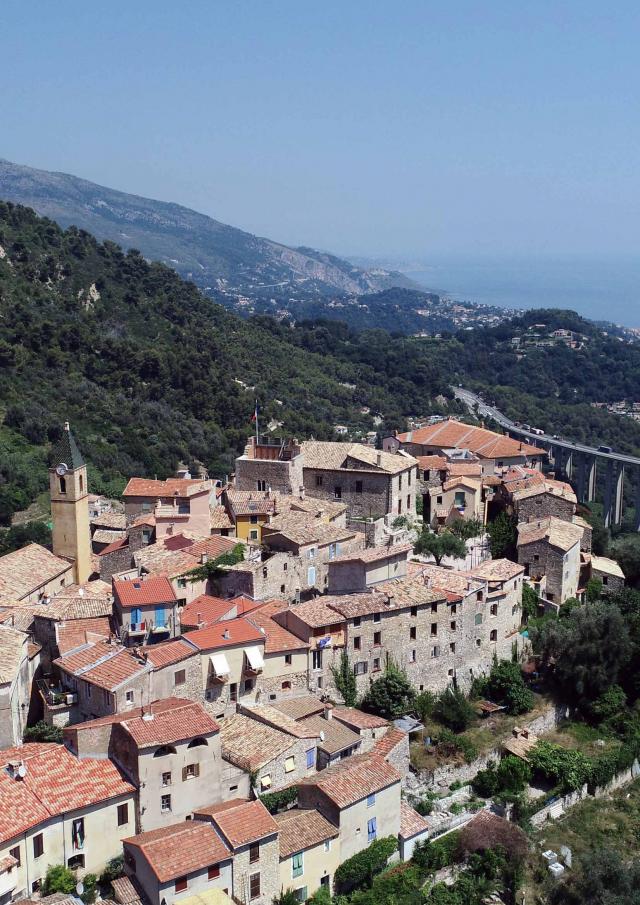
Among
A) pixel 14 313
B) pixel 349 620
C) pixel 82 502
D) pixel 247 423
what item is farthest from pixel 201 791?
pixel 14 313

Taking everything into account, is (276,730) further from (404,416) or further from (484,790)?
(404,416)

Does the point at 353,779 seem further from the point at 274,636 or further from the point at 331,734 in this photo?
the point at 274,636

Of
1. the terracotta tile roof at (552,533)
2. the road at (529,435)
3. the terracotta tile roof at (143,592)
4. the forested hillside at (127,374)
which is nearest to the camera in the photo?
the terracotta tile roof at (143,592)

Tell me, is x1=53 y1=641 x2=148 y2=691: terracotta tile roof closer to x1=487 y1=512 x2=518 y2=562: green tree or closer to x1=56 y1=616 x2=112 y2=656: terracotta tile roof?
x1=56 y1=616 x2=112 y2=656: terracotta tile roof

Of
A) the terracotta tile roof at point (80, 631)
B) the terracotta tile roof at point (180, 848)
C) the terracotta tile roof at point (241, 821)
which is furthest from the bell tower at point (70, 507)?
the terracotta tile roof at point (180, 848)

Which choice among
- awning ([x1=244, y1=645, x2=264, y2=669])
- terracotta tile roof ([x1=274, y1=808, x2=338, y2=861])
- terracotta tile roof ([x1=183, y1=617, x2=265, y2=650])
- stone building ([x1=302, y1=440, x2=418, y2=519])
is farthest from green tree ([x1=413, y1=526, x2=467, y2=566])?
terracotta tile roof ([x1=274, y1=808, x2=338, y2=861])

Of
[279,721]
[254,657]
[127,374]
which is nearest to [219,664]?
[254,657]

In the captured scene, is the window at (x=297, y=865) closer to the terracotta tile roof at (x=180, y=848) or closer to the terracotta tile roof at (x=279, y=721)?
the terracotta tile roof at (x=180, y=848)
